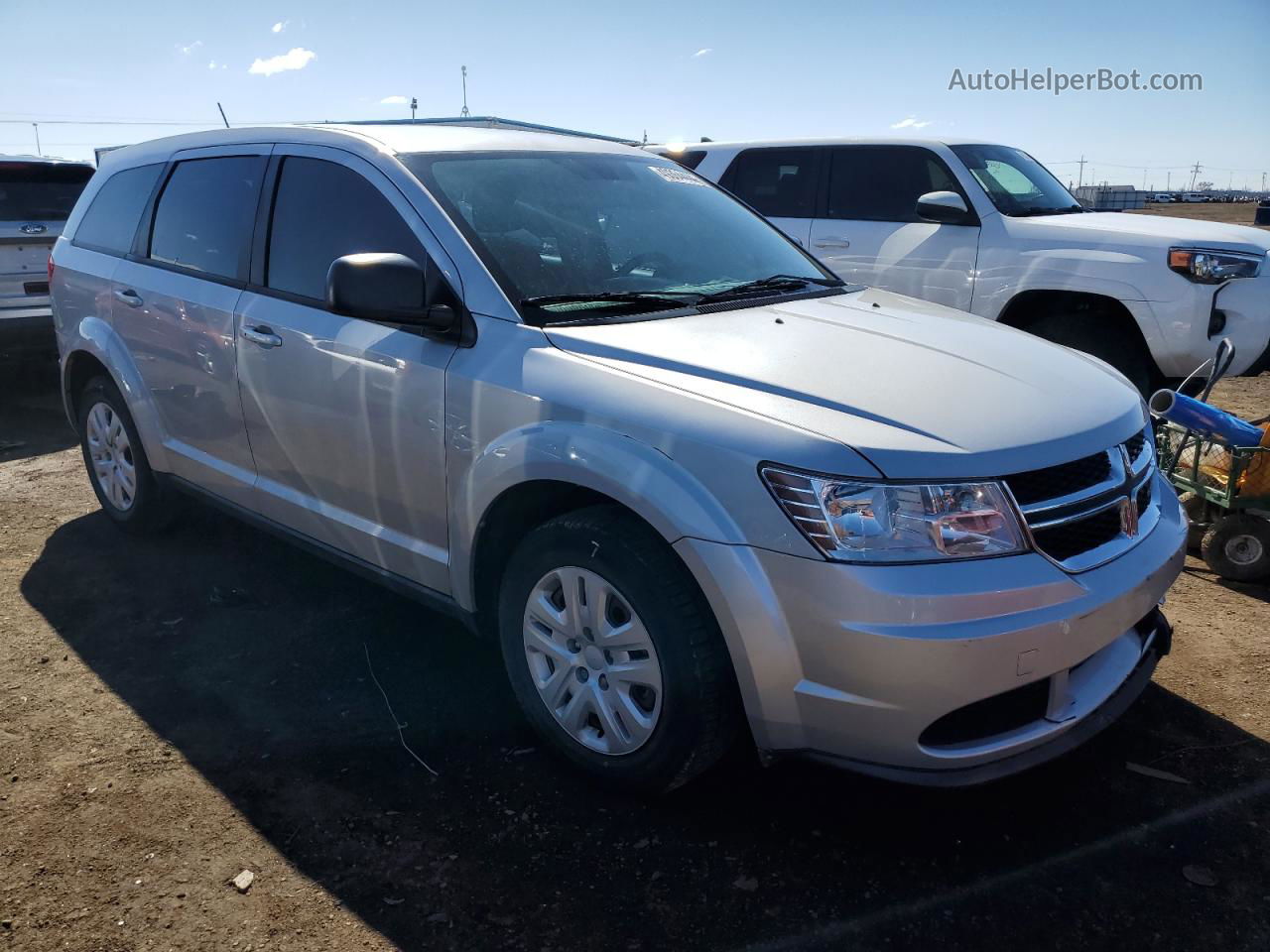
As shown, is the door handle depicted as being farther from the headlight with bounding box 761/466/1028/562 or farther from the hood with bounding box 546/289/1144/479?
the headlight with bounding box 761/466/1028/562

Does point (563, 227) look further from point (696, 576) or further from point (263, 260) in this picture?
point (696, 576)

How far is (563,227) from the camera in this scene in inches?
131

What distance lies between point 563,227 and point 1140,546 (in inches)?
76.9

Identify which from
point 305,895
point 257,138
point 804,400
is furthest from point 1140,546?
point 257,138

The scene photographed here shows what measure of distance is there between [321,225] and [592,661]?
1860mm

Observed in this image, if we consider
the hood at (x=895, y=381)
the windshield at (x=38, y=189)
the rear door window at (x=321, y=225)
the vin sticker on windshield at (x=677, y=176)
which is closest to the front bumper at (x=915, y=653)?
the hood at (x=895, y=381)

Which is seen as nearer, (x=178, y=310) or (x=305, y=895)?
(x=305, y=895)

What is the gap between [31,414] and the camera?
809cm

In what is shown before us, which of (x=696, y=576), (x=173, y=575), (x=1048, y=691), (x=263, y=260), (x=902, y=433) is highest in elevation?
(x=263, y=260)

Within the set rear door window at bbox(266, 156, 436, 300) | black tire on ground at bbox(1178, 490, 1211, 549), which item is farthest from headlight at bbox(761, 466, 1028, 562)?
black tire on ground at bbox(1178, 490, 1211, 549)

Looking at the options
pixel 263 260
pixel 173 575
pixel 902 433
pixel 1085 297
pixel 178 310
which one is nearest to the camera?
pixel 902 433

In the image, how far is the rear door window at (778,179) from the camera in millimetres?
7480

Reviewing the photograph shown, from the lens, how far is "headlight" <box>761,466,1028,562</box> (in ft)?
7.43

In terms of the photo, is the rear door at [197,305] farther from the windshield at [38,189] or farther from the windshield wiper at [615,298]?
the windshield at [38,189]
